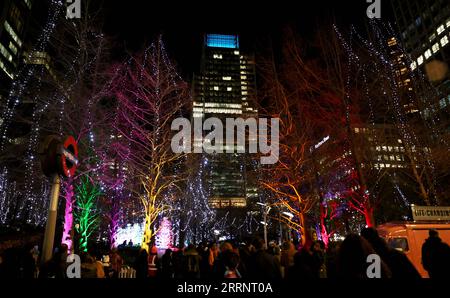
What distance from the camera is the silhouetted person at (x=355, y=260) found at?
11.9 feet

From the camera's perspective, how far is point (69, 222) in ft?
41.4

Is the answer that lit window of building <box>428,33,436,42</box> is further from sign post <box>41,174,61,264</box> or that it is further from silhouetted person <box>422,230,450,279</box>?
sign post <box>41,174,61,264</box>

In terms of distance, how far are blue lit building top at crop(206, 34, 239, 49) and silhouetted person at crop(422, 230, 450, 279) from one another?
151185 mm

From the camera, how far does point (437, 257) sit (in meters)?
5.19

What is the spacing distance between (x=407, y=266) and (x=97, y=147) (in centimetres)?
1499

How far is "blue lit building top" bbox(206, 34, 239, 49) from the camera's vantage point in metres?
149

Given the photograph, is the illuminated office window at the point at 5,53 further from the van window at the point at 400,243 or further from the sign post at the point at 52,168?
the van window at the point at 400,243

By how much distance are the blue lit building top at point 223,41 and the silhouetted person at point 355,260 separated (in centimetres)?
15244

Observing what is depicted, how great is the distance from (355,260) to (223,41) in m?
158

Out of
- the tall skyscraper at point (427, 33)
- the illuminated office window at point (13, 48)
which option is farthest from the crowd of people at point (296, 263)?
the illuminated office window at point (13, 48)

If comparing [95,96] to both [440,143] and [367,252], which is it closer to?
[367,252]

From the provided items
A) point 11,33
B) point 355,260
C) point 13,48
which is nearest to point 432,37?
point 355,260

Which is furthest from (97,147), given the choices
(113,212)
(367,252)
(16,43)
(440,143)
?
(16,43)

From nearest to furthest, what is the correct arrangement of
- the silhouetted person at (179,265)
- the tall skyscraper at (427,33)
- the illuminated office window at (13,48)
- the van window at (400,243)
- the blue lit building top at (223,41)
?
the silhouetted person at (179,265), the van window at (400,243), the tall skyscraper at (427,33), the illuminated office window at (13,48), the blue lit building top at (223,41)
